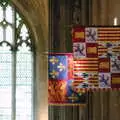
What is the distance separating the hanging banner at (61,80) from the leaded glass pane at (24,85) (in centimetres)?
122

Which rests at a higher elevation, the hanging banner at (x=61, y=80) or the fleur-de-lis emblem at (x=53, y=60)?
the fleur-de-lis emblem at (x=53, y=60)

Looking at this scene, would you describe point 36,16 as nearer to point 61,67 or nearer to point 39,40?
point 39,40

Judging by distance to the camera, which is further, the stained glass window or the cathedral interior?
the stained glass window

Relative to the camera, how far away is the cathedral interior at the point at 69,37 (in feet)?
31.8

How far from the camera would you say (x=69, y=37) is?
32.2 feet

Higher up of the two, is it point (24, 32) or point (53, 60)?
point (24, 32)

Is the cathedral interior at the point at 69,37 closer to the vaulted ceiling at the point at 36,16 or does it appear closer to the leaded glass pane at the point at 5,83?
the vaulted ceiling at the point at 36,16

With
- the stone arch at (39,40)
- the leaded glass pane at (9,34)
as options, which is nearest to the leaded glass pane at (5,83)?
the leaded glass pane at (9,34)

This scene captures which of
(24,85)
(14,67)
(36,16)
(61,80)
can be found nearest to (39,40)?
(36,16)

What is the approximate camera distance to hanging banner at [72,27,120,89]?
890 centimetres

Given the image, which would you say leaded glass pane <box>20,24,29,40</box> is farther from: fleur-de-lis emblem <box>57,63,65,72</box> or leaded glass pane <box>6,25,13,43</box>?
fleur-de-lis emblem <box>57,63,65,72</box>

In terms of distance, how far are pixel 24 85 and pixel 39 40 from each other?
1102 millimetres

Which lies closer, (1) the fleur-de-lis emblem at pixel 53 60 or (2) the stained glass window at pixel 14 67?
(1) the fleur-de-lis emblem at pixel 53 60

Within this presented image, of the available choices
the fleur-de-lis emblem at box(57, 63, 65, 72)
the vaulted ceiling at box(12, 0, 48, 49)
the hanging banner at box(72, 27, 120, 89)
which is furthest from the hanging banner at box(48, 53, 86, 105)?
the vaulted ceiling at box(12, 0, 48, 49)
